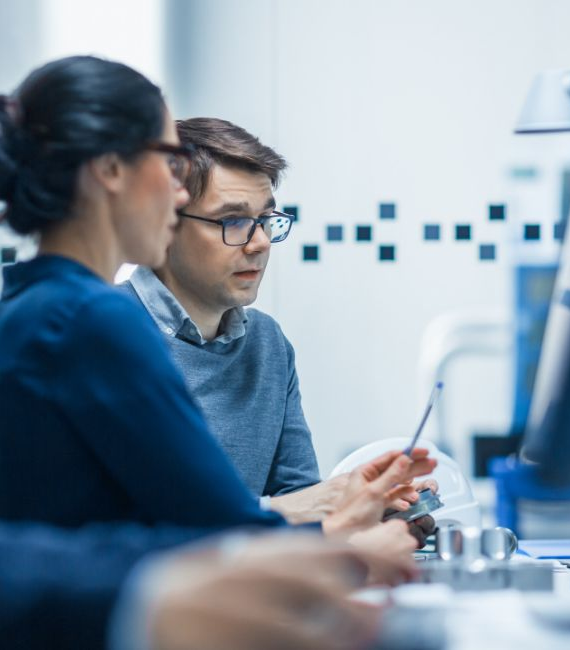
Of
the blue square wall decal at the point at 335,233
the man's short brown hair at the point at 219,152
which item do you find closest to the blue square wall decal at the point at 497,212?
the blue square wall decal at the point at 335,233

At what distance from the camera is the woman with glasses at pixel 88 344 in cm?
124

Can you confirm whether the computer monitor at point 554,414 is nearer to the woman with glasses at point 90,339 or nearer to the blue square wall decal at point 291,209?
the woman with glasses at point 90,339

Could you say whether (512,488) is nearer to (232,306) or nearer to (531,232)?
(232,306)

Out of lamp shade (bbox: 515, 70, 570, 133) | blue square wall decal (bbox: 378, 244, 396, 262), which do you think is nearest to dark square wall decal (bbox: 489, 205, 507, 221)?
blue square wall decal (bbox: 378, 244, 396, 262)

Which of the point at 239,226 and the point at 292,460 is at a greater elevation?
the point at 239,226

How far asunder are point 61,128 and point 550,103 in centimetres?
162

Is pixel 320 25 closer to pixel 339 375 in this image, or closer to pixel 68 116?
pixel 339 375

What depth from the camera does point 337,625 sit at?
2.71 feet

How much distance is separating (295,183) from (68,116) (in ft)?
7.62

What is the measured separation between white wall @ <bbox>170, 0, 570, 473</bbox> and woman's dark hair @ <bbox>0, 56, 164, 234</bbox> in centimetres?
223

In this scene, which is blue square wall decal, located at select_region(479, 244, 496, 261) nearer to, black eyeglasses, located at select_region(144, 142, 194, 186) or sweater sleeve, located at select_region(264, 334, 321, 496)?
sweater sleeve, located at select_region(264, 334, 321, 496)

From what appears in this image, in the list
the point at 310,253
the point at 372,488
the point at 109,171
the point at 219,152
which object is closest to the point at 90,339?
the point at 109,171

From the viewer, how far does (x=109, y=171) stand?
1.45m

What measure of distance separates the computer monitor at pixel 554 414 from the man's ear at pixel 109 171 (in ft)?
2.14
